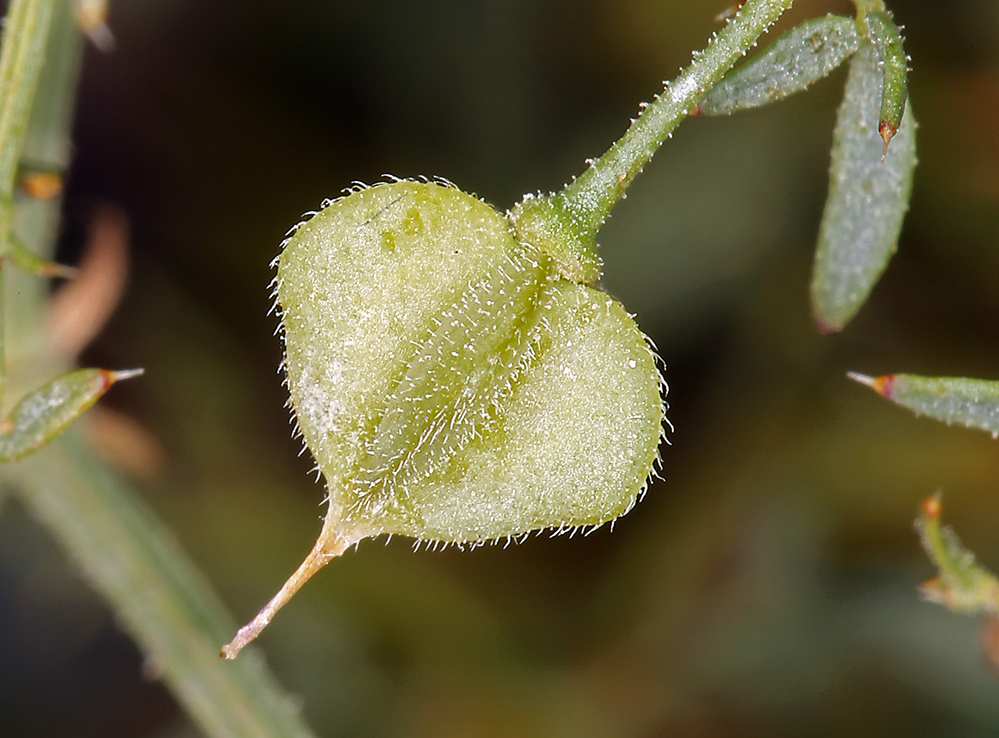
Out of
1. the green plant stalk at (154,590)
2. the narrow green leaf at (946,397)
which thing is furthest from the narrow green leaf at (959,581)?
the green plant stalk at (154,590)

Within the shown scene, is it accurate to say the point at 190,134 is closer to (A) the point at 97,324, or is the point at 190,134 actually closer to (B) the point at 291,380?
(A) the point at 97,324

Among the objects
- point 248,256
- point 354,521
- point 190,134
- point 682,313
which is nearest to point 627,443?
point 354,521

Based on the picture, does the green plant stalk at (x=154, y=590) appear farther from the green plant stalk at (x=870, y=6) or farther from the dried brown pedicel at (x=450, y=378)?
the green plant stalk at (x=870, y=6)

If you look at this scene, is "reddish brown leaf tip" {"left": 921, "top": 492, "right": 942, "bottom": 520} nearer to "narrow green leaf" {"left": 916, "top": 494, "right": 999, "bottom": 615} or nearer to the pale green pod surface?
"narrow green leaf" {"left": 916, "top": 494, "right": 999, "bottom": 615}

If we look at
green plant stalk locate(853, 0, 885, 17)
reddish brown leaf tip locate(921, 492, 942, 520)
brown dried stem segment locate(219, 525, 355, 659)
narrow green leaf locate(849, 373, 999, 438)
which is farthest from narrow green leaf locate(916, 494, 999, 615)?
brown dried stem segment locate(219, 525, 355, 659)

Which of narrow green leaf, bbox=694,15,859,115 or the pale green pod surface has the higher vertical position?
narrow green leaf, bbox=694,15,859,115

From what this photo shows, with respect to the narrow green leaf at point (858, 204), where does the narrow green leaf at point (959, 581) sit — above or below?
below

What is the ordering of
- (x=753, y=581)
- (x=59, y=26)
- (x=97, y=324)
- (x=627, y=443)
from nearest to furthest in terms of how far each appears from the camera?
(x=627, y=443) < (x=59, y=26) < (x=97, y=324) < (x=753, y=581)

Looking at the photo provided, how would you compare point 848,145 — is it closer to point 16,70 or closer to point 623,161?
point 623,161
